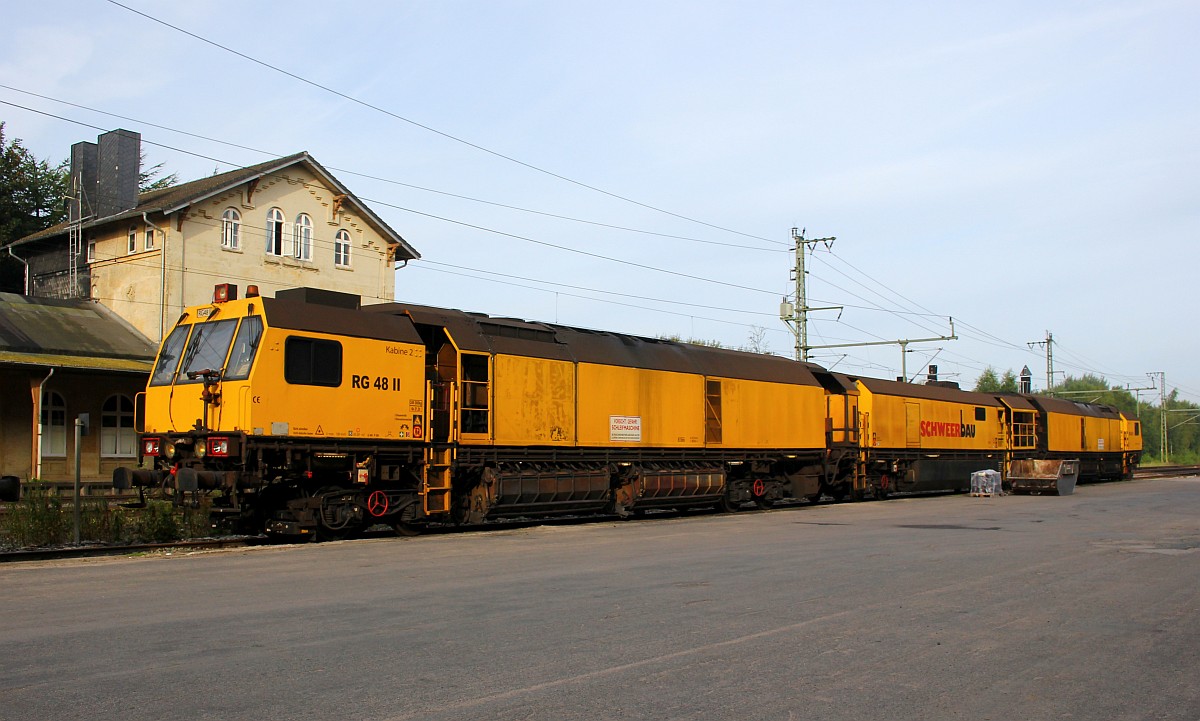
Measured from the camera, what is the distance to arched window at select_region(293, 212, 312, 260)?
40562 mm

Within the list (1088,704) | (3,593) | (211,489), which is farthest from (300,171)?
(1088,704)

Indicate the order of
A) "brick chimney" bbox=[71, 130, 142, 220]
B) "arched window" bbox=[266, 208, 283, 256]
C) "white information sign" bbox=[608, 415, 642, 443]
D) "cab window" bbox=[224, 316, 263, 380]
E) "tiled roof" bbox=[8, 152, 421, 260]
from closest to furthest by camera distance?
"cab window" bbox=[224, 316, 263, 380]
"white information sign" bbox=[608, 415, 642, 443]
"tiled roof" bbox=[8, 152, 421, 260]
"brick chimney" bbox=[71, 130, 142, 220]
"arched window" bbox=[266, 208, 283, 256]

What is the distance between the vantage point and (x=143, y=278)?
3616 centimetres

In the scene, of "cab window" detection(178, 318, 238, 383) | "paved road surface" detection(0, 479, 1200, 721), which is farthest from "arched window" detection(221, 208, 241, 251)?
"paved road surface" detection(0, 479, 1200, 721)

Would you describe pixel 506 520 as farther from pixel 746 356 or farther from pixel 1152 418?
pixel 1152 418

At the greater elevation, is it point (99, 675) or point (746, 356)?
point (746, 356)

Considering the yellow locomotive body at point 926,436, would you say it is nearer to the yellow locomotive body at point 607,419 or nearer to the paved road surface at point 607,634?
the yellow locomotive body at point 607,419

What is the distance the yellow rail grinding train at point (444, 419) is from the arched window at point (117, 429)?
4.53 metres

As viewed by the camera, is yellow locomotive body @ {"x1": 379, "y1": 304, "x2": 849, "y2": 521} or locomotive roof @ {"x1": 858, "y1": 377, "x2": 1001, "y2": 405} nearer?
yellow locomotive body @ {"x1": 379, "y1": 304, "x2": 849, "y2": 521}

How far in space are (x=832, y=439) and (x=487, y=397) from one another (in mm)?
14116

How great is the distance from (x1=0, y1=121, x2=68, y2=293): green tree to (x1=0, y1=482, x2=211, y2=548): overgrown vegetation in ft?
119

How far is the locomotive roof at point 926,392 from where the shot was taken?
32625 mm

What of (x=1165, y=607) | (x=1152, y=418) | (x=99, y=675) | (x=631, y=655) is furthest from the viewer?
(x=1152, y=418)

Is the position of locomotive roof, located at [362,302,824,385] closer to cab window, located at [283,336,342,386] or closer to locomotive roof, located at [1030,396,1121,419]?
cab window, located at [283,336,342,386]
